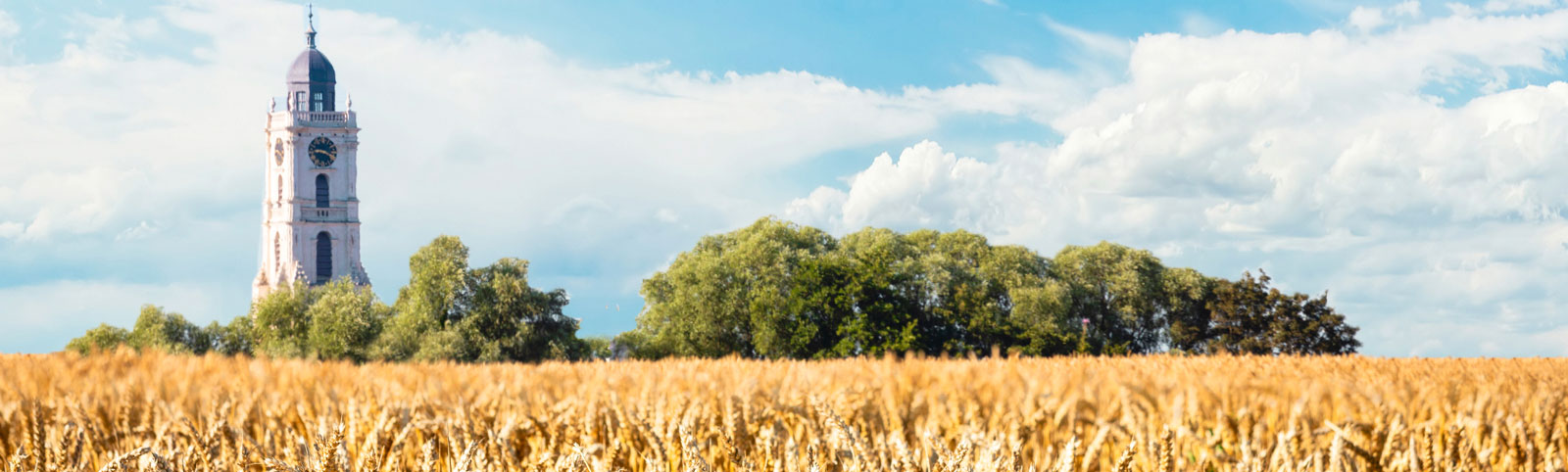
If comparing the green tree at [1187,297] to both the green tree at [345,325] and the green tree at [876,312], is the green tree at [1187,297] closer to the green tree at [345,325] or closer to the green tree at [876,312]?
the green tree at [876,312]

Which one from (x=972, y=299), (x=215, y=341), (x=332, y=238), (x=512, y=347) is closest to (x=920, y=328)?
(x=972, y=299)

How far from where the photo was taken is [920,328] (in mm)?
45125

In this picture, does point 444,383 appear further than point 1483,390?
No

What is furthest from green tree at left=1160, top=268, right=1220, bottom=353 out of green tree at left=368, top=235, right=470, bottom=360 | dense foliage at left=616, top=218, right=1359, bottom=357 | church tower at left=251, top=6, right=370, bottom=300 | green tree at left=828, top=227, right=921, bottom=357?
church tower at left=251, top=6, right=370, bottom=300

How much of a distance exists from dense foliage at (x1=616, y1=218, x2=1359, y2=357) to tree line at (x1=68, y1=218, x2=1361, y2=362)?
0.26 feet

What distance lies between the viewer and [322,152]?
106m

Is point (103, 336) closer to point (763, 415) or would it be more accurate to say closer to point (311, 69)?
point (311, 69)

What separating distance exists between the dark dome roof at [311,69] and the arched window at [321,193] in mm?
10210

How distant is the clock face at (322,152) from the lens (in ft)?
347

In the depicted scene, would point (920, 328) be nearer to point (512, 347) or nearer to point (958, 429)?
point (512, 347)

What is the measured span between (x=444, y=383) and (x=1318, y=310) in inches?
1860

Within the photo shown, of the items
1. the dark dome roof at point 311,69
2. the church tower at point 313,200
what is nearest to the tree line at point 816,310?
the church tower at point 313,200

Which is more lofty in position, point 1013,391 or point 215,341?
point 215,341

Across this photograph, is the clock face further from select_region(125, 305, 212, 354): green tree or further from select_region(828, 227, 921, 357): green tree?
select_region(828, 227, 921, 357): green tree
